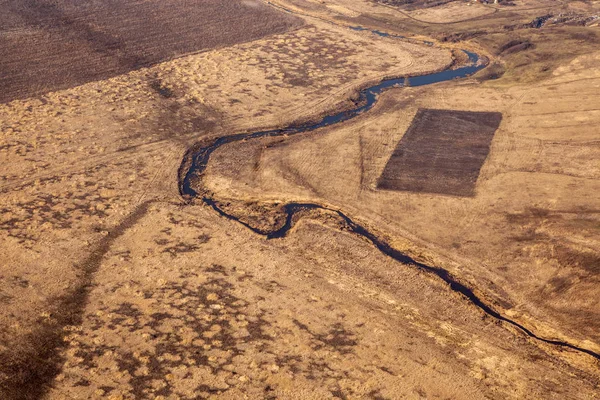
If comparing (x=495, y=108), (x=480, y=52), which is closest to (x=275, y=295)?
(x=495, y=108)

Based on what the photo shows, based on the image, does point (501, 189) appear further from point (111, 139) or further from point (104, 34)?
point (104, 34)

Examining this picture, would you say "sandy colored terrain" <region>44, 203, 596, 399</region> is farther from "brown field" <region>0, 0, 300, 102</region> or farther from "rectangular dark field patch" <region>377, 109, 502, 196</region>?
"brown field" <region>0, 0, 300, 102</region>

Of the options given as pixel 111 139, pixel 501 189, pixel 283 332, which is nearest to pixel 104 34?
pixel 111 139

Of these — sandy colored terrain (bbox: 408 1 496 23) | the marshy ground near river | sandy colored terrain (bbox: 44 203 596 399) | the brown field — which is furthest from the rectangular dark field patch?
sandy colored terrain (bbox: 408 1 496 23)

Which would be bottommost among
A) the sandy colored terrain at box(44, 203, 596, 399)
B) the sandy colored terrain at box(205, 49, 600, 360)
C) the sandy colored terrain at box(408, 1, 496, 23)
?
the sandy colored terrain at box(44, 203, 596, 399)

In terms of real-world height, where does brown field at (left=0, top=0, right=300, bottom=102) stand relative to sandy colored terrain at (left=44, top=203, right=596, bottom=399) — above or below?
above

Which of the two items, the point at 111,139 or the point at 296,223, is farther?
the point at 111,139

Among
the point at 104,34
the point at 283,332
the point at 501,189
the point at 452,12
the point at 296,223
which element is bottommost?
the point at 283,332
